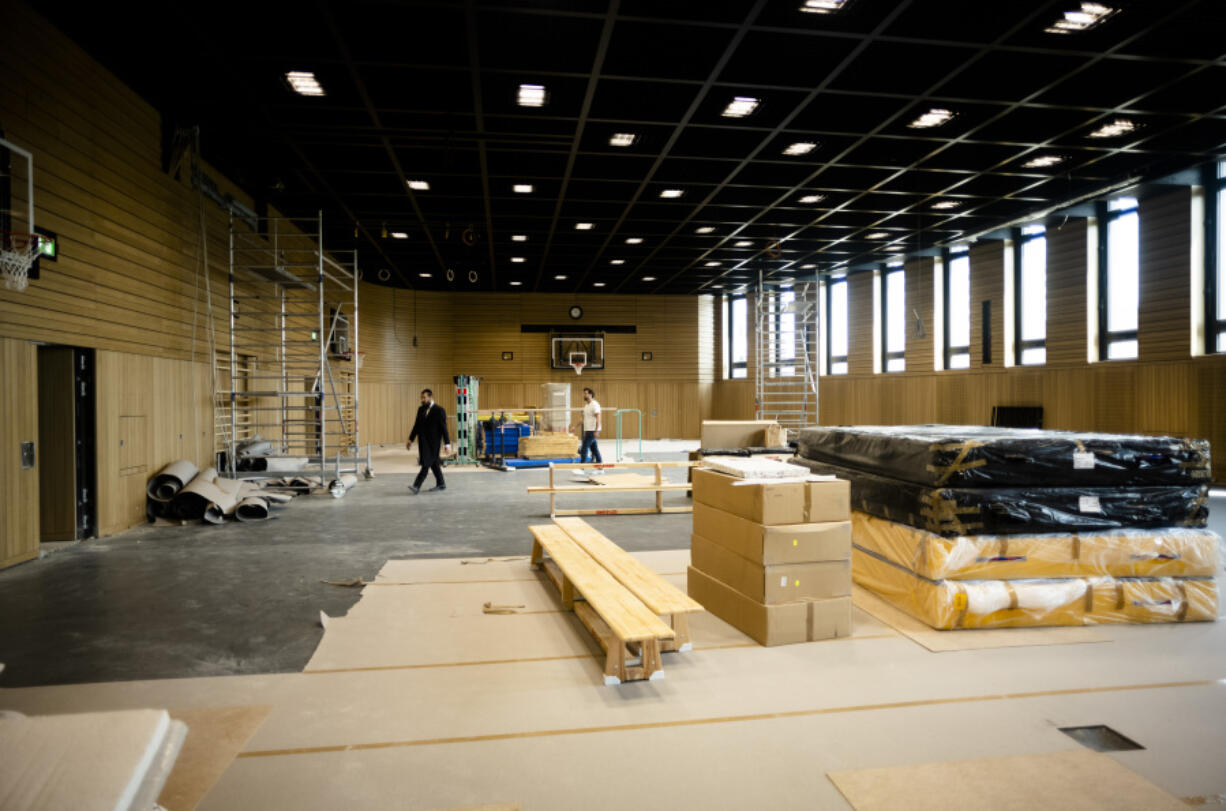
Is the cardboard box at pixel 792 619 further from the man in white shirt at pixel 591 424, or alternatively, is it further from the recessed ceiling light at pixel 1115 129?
the recessed ceiling light at pixel 1115 129

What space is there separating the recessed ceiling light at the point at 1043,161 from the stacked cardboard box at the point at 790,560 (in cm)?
944

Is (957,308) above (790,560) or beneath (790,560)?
above

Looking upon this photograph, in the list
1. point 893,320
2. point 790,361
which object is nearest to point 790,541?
point 790,361

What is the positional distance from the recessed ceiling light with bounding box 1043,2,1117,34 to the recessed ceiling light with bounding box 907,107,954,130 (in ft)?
6.62

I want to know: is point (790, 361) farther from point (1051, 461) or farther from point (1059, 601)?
point (1059, 601)

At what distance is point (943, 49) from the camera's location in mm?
7363

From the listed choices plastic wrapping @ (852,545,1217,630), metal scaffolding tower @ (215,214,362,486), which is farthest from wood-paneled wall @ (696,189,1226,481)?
metal scaffolding tower @ (215,214,362,486)

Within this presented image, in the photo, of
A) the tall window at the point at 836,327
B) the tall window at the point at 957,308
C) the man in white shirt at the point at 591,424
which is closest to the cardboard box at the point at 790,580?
the man in white shirt at the point at 591,424

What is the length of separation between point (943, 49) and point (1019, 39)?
0.73 m

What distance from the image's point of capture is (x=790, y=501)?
431 centimetres

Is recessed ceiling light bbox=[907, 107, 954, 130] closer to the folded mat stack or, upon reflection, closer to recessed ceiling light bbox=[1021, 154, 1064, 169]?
recessed ceiling light bbox=[1021, 154, 1064, 169]

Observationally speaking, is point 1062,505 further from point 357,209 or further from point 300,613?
point 357,209

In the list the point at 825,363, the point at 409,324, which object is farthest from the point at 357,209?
the point at 825,363

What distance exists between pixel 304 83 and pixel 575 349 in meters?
17.0
